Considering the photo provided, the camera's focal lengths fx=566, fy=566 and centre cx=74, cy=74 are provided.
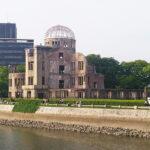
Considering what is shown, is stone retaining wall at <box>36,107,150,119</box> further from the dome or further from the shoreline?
the dome

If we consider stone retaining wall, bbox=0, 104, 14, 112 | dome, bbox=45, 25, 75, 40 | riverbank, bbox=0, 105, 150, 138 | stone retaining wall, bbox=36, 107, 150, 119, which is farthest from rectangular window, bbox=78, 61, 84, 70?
stone retaining wall, bbox=36, 107, 150, 119

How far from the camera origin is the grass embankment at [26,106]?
359 ft

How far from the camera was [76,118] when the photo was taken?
315 feet

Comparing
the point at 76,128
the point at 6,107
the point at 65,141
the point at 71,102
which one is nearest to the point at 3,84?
the point at 6,107

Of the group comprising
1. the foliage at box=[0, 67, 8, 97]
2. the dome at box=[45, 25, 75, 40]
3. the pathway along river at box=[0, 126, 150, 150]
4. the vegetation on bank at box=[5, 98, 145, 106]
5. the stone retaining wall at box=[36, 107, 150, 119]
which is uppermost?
the dome at box=[45, 25, 75, 40]

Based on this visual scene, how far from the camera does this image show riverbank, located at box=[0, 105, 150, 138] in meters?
82.5

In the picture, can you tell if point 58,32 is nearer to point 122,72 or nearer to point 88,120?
point 122,72

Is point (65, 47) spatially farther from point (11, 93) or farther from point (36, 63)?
point (11, 93)

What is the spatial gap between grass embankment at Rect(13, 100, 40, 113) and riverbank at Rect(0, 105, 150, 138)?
2.88 ft

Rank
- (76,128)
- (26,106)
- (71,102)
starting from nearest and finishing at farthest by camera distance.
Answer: (76,128), (71,102), (26,106)

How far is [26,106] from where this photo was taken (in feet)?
366

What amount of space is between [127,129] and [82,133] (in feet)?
25.6

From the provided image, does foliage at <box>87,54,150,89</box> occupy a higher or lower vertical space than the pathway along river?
higher

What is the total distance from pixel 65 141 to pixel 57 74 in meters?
56.4
